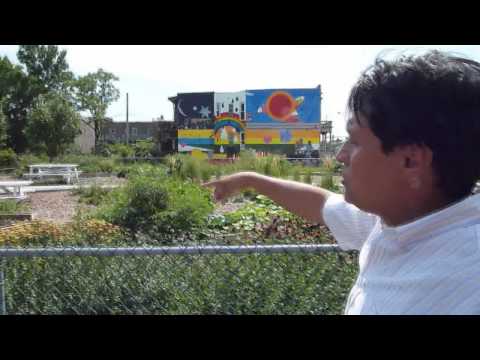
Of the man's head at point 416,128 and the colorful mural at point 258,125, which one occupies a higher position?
the colorful mural at point 258,125

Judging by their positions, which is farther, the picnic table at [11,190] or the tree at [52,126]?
the tree at [52,126]

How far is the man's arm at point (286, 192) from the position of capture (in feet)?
5.73

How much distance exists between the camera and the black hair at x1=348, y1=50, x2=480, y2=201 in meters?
0.98

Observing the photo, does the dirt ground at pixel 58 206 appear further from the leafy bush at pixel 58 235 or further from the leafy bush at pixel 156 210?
the leafy bush at pixel 58 235

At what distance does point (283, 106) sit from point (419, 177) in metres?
35.7

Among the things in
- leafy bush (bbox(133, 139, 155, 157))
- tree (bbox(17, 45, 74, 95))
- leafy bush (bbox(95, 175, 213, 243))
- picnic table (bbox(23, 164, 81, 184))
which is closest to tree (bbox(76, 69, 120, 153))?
tree (bbox(17, 45, 74, 95))

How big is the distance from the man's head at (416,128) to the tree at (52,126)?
1454 inches

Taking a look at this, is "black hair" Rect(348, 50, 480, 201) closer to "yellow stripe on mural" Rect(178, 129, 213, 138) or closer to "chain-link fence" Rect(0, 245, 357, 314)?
"chain-link fence" Rect(0, 245, 357, 314)

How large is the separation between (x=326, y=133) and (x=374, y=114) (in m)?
42.5

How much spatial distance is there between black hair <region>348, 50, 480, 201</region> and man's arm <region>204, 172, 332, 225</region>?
2.26 ft

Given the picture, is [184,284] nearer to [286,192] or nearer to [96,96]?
[286,192]

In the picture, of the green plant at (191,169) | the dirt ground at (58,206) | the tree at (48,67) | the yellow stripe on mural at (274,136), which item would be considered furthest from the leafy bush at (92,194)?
the tree at (48,67)

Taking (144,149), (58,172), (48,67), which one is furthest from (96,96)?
(58,172)
